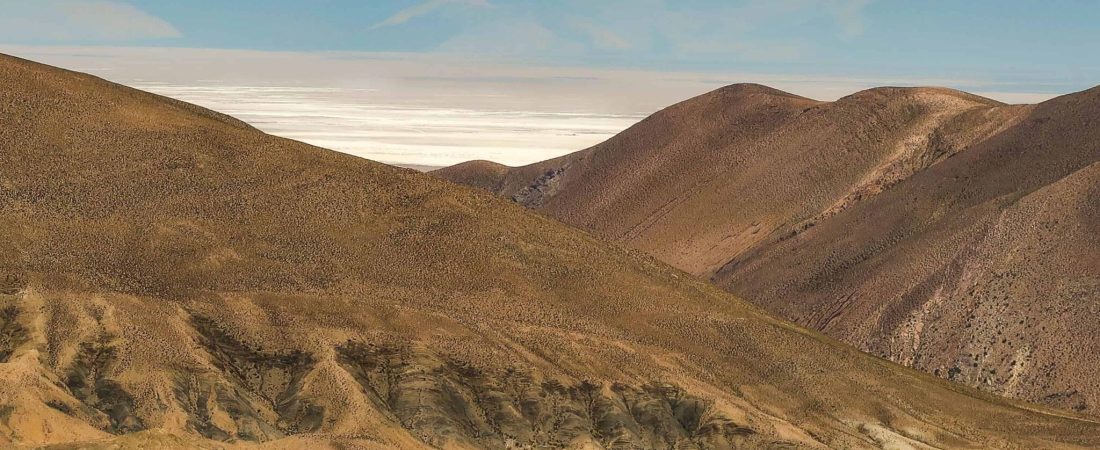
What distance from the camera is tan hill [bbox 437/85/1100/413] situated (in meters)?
65.5

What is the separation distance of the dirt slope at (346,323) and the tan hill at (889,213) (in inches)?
294

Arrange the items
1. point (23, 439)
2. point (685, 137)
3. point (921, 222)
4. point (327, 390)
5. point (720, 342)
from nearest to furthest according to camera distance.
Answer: point (23, 439), point (327, 390), point (720, 342), point (921, 222), point (685, 137)

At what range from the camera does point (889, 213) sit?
82375 mm

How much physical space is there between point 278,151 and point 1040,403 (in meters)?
30.4

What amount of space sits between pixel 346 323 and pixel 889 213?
41.7 m

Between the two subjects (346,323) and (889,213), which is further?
(889,213)

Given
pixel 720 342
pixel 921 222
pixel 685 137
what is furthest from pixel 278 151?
pixel 685 137

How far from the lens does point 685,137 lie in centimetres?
10981

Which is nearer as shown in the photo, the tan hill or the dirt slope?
the dirt slope

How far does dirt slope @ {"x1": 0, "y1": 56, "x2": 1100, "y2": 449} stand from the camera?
145 feet

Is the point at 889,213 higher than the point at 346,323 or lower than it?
higher

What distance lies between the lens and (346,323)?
4841 centimetres

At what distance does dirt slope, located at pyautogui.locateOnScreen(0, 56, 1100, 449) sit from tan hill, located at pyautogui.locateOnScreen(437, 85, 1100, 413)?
294 inches

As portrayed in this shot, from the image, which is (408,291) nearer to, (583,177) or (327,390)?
(327,390)
